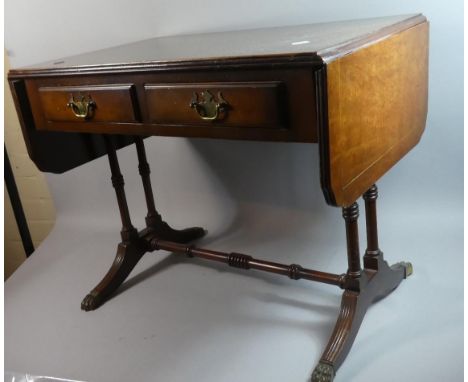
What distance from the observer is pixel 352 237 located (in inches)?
60.7

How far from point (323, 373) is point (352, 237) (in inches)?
14.5

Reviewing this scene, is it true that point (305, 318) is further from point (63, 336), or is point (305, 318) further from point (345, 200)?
point (63, 336)

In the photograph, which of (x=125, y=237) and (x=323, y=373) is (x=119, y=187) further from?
(x=323, y=373)

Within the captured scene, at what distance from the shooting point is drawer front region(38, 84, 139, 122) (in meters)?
1.43

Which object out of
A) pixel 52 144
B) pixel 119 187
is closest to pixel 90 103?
pixel 52 144

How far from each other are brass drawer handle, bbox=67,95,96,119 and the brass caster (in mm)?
895

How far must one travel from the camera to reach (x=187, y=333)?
66.9 inches

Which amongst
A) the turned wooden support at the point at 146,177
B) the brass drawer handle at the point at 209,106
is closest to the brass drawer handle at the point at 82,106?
the brass drawer handle at the point at 209,106

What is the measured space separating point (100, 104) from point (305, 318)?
2.82ft

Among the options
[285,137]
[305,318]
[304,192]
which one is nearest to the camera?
[285,137]

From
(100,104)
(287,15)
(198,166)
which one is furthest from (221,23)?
(100,104)

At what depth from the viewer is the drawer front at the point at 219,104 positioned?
3.96 feet

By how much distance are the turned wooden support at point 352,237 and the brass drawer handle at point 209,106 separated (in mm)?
454

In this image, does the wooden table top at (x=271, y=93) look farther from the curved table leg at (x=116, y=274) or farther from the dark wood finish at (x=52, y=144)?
the curved table leg at (x=116, y=274)
